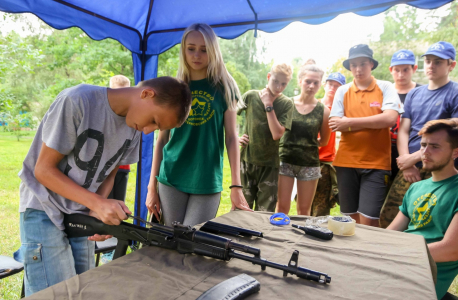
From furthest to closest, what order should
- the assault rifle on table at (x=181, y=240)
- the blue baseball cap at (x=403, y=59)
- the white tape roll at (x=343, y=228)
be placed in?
the blue baseball cap at (x=403, y=59) < the white tape roll at (x=343, y=228) < the assault rifle on table at (x=181, y=240)

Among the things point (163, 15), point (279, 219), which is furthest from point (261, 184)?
point (163, 15)

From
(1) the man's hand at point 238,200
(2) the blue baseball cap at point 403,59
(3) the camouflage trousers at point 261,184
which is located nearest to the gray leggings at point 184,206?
(1) the man's hand at point 238,200

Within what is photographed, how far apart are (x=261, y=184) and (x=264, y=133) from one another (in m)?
0.49

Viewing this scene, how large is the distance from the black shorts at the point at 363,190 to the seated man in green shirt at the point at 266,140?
0.62 metres

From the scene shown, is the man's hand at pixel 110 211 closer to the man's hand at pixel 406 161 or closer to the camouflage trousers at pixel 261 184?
the camouflage trousers at pixel 261 184

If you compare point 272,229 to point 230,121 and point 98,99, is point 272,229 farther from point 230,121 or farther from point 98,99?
point 98,99

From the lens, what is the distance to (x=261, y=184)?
3.03m

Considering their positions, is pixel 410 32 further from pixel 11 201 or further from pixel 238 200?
pixel 11 201

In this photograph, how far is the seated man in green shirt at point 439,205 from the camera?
5.85ft

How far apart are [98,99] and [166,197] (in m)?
0.81

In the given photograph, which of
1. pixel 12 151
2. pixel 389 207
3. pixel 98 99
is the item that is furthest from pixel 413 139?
pixel 12 151

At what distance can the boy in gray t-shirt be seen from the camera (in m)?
1.24

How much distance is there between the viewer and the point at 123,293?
34.8 inches

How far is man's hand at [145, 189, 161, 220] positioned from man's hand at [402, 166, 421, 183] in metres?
2.00
